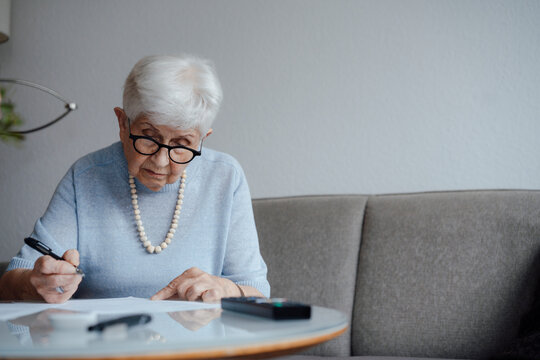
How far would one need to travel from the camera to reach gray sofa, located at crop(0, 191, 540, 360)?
140 centimetres

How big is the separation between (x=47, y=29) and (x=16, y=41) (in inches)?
8.1

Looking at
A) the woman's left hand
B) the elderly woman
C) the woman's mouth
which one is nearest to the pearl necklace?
the elderly woman

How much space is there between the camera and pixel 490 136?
1715 millimetres

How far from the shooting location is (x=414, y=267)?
1.51 m

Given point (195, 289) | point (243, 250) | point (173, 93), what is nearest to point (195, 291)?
point (195, 289)

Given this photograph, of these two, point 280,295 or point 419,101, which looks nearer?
point 280,295

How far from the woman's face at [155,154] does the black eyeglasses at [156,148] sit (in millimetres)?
11

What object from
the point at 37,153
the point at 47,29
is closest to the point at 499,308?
the point at 37,153

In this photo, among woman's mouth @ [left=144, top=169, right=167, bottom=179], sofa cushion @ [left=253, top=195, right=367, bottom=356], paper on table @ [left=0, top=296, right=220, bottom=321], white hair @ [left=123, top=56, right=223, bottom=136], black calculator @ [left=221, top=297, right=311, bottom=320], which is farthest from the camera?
sofa cushion @ [left=253, top=195, right=367, bottom=356]

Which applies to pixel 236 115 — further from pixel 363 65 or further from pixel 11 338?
pixel 11 338

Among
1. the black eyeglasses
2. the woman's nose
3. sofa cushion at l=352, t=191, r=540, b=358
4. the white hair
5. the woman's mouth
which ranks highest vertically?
the white hair

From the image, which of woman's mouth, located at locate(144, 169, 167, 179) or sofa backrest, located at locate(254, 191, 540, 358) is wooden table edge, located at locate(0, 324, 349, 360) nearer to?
woman's mouth, located at locate(144, 169, 167, 179)

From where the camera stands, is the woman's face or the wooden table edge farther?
the woman's face

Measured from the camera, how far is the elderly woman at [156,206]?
123 centimetres
